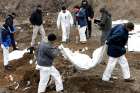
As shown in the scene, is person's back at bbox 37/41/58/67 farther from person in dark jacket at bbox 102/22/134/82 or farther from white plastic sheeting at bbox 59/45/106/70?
person in dark jacket at bbox 102/22/134/82

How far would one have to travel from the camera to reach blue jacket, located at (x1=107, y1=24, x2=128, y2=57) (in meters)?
16.0

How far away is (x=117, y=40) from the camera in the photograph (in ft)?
52.9

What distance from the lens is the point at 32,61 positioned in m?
21.2

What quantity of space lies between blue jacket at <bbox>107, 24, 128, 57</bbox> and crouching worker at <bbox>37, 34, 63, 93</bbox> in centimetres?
171

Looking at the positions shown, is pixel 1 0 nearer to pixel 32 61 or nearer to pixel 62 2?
pixel 62 2

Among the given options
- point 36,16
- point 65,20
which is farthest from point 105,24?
point 36,16

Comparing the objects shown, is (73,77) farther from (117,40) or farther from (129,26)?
(129,26)

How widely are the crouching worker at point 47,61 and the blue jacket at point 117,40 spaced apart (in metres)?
1.71

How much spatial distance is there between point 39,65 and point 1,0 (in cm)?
1890

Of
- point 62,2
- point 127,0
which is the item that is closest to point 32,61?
point 127,0

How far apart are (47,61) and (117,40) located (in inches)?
89.8

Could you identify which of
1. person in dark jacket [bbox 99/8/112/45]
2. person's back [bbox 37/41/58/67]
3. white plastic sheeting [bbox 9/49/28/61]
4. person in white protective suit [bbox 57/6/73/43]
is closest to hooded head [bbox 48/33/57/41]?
person's back [bbox 37/41/58/67]

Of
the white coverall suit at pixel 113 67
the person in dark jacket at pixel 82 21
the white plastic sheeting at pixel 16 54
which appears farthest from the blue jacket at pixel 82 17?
the white coverall suit at pixel 113 67

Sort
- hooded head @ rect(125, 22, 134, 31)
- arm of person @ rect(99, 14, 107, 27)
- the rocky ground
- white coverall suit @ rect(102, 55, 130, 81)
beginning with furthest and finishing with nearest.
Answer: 1. arm of person @ rect(99, 14, 107, 27)
2. the rocky ground
3. white coverall suit @ rect(102, 55, 130, 81)
4. hooded head @ rect(125, 22, 134, 31)
